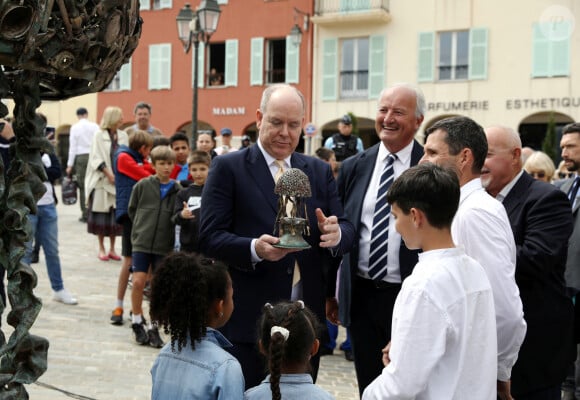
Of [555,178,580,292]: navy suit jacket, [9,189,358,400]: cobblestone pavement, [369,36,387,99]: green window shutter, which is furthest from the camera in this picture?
[369,36,387,99]: green window shutter

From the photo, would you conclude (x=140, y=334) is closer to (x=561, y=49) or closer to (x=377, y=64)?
(x=561, y=49)

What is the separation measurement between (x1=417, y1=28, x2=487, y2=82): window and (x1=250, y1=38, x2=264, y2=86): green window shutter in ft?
21.9

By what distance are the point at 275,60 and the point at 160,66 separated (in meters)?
5.22

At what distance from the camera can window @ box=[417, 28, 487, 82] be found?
2664 centimetres

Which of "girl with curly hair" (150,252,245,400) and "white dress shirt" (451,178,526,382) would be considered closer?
"girl with curly hair" (150,252,245,400)

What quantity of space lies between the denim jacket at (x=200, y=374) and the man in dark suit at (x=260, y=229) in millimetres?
496

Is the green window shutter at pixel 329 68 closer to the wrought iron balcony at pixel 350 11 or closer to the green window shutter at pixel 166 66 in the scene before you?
the wrought iron balcony at pixel 350 11

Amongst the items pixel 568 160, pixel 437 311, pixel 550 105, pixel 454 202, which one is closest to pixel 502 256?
pixel 454 202

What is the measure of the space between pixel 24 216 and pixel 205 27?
12.1m

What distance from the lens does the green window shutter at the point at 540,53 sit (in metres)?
25.2

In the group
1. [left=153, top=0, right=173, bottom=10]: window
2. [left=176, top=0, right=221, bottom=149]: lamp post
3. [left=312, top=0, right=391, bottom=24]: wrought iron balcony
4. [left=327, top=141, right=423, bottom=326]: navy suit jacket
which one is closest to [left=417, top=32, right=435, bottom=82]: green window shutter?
[left=312, top=0, right=391, bottom=24]: wrought iron balcony

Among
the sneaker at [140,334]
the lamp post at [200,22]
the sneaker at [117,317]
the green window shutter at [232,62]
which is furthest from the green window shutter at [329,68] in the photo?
the sneaker at [140,334]

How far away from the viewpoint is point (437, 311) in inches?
92.6

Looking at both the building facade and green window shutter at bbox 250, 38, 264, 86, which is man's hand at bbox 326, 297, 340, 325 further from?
green window shutter at bbox 250, 38, 264, 86
